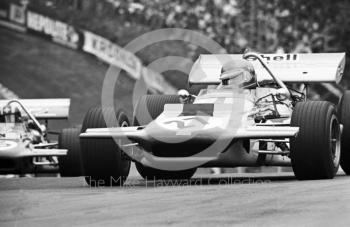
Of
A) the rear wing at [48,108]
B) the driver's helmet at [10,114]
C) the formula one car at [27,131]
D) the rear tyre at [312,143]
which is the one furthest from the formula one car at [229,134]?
the driver's helmet at [10,114]

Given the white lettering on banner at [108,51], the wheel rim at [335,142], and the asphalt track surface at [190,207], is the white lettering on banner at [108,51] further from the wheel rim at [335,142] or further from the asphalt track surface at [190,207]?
the asphalt track surface at [190,207]

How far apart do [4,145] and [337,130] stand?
7121 millimetres

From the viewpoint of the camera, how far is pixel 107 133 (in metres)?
11.3

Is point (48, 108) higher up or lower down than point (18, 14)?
lower down

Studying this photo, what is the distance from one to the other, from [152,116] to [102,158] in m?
2.26

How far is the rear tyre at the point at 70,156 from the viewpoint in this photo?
17.0 m

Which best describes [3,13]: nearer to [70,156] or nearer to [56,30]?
[56,30]

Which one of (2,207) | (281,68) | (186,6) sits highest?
(186,6)

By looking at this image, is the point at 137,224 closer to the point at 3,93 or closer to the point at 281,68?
the point at 281,68

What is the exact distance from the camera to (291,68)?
14.1 metres

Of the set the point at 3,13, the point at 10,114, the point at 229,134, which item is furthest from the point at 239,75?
the point at 3,13

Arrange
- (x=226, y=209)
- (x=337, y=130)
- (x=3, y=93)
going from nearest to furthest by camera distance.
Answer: (x=226, y=209) → (x=337, y=130) → (x=3, y=93)

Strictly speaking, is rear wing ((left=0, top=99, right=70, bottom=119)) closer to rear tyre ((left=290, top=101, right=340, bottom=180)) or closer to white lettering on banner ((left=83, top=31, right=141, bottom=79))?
rear tyre ((left=290, top=101, right=340, bottom=180))

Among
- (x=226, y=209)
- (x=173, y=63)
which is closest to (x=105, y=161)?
(x=226, y=209)
